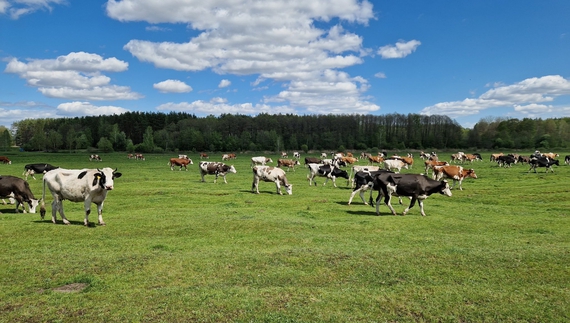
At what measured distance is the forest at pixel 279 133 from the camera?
127688mm

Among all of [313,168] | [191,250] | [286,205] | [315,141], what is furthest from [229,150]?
[191,250]

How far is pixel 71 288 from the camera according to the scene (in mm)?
7598

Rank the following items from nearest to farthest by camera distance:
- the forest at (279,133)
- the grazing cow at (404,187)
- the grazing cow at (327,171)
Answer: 1. the grazing cow at (404,187)
2. the grazing cow at (327,171)
3. the forest at (279,133)

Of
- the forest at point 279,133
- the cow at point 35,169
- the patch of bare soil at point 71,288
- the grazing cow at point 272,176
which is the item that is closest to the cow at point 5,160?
the cow at point 35,169

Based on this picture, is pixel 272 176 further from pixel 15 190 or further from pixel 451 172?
pixel 451 172

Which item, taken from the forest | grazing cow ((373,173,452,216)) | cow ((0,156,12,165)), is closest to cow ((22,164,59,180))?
cow ((0,156,12,165))

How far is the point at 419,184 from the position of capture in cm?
1698

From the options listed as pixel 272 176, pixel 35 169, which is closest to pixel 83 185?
pixel 272 176

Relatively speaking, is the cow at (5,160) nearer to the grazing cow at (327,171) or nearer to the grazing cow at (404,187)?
the grazing cow at (327,171)

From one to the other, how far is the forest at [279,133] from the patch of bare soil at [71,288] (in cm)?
11808

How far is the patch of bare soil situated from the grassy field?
0.04m

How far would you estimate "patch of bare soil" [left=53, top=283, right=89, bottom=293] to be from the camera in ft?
24.4

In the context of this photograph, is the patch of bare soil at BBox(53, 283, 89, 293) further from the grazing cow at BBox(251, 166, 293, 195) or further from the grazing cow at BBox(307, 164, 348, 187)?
the grazing cow at BBox(307, 164, 348, 187)

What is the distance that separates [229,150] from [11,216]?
116 metres
